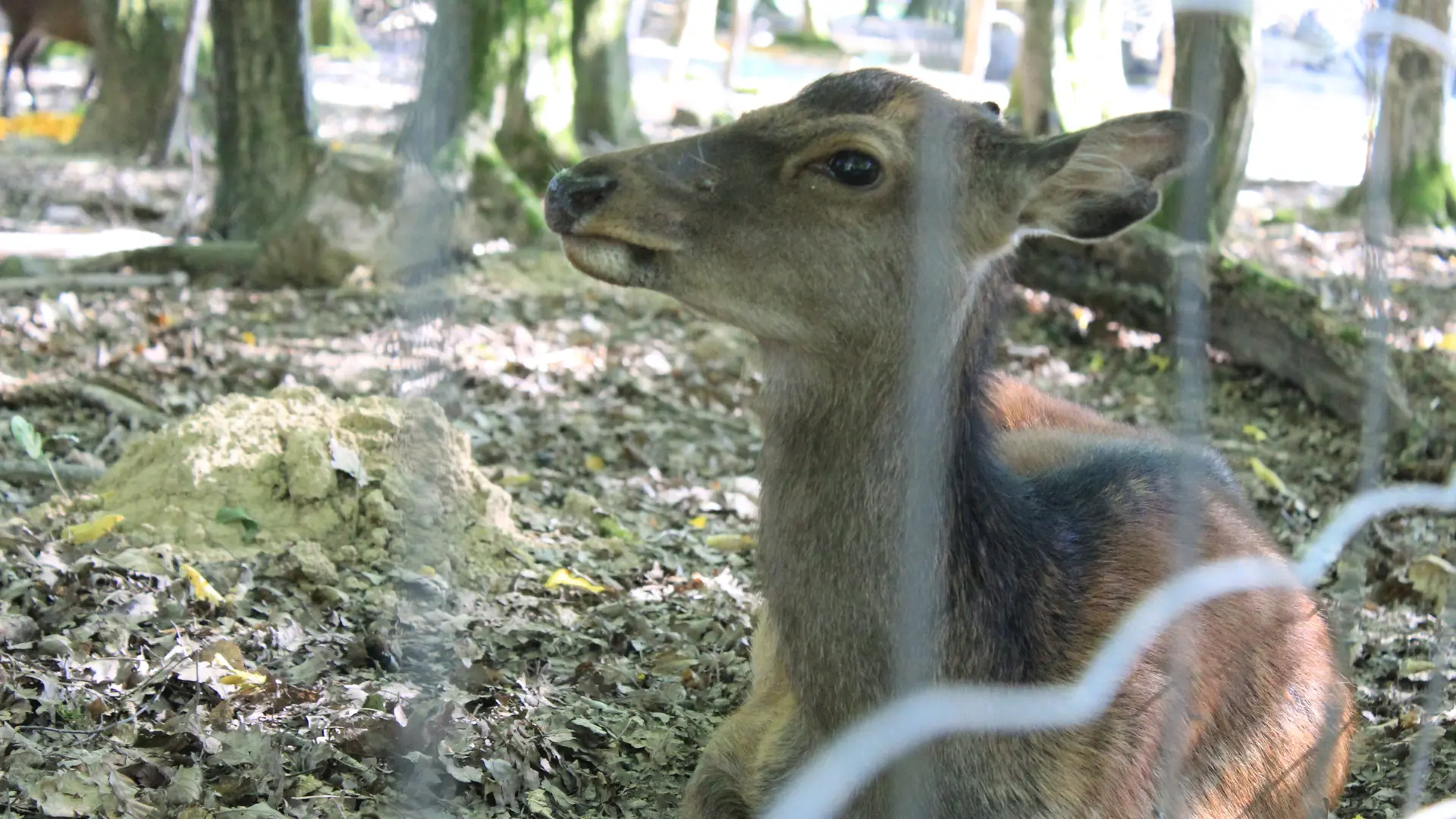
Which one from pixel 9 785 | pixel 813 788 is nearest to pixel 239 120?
pixel 9 785

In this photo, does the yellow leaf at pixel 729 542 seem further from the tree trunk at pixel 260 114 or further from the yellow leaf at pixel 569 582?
the tree trunk at pixel 260 114

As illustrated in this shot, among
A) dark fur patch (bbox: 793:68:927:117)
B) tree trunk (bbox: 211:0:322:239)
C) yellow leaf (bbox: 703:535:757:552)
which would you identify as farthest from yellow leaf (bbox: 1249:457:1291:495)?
tree trunk (bbox: 211:0:322:239)

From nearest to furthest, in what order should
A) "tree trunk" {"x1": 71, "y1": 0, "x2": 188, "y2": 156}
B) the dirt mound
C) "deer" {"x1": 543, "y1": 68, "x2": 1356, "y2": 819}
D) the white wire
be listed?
the white wire < "deer" {"x1": 543, "y1": 68, "x2": 1356, "y2": 819} < the dirt mound < "tree trunk" {"x1": 71, "y1": 0, "x2": 188, "y2": 156}

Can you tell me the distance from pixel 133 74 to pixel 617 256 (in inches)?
494

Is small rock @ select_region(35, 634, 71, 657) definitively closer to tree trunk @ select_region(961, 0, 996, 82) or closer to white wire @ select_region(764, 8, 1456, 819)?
white wire @ select_region(764, 8, 1456, 819)

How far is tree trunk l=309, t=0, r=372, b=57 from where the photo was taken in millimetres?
27250

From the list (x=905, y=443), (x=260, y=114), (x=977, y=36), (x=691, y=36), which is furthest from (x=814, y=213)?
(x=691, y=36)

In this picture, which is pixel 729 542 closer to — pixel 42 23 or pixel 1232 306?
pixel 1232 306

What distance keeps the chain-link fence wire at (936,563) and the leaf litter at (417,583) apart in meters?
0.48

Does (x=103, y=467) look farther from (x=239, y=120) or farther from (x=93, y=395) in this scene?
(x=239, y=120)

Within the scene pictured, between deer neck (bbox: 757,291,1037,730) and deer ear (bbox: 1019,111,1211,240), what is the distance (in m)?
0.30

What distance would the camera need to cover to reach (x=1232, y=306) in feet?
24.6

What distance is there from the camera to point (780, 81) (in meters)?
24.9

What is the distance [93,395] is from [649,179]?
13.4ft
